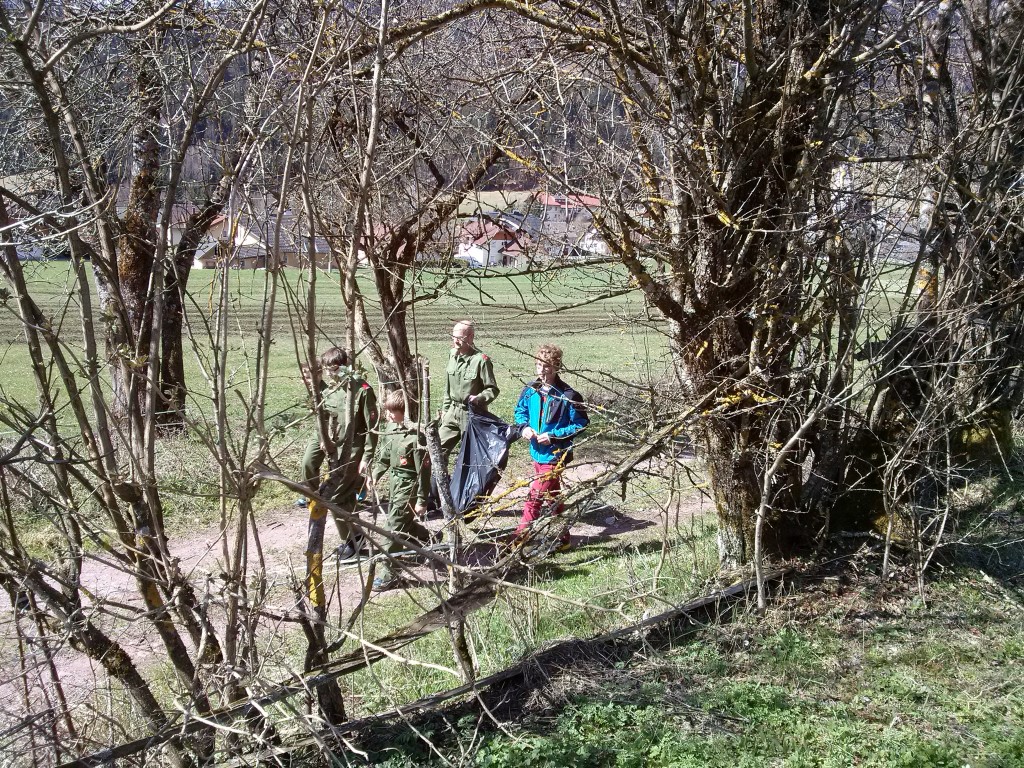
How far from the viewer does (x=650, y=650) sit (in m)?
4.93

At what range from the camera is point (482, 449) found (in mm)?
7656

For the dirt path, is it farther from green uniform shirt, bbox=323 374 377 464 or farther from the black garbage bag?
green uniform shirt, bbox=323 374 377 464

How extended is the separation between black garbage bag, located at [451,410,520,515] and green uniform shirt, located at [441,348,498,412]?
0.63ft

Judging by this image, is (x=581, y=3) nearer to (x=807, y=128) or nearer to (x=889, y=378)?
(x=807, y=128)

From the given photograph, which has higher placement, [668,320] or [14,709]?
[668,320]

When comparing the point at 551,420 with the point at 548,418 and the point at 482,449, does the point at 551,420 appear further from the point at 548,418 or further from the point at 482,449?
the point at 482,449

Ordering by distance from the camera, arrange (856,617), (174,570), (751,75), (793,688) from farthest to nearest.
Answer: (856,617)
(751,75)
(793,688)
(174,570)

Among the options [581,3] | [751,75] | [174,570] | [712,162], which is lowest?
[174,570]

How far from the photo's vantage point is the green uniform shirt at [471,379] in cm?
762

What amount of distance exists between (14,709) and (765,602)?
4.17 meters

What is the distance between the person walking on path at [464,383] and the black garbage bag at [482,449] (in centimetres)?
11

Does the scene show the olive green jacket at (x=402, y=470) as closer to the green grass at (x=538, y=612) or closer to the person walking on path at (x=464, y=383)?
the person walking on path at (x=464, y=383)

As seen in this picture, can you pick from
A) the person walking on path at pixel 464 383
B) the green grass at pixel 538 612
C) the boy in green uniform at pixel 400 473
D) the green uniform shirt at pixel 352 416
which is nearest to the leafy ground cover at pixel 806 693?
the green grass at pixel 538 612

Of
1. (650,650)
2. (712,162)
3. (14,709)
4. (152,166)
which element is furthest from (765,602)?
(152,166)
